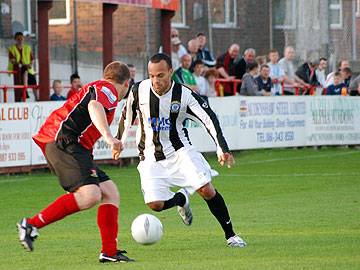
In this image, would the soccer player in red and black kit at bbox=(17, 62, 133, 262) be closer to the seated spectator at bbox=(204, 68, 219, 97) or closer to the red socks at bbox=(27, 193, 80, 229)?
the red socks at bbox=(27, 193, 80, 229)

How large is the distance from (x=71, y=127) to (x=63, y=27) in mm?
25019

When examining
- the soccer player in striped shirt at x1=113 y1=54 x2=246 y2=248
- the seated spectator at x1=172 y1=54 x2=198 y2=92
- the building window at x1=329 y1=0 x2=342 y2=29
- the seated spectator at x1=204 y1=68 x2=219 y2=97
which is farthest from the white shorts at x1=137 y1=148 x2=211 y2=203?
the building window at x1=329 y1=0 x2=342 y2=29

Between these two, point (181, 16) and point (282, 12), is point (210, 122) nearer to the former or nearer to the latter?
point (181, 16)

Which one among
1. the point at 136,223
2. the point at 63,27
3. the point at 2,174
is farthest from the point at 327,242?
the point at 63,27

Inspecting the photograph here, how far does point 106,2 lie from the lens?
959 inches

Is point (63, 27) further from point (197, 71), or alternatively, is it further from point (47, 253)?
point (47, 253)

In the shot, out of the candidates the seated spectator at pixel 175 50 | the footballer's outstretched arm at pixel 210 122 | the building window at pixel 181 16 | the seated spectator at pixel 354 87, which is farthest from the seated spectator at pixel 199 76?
the footballer's outstretched arm at pixel 210 122

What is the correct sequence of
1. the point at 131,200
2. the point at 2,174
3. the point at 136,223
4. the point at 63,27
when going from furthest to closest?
the point at 63,27
the point at 2,174
the point at 131,200
the point at 136,223

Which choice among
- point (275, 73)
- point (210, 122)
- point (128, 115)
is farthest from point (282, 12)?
point (210, 122)

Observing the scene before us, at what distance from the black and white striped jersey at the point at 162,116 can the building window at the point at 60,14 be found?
23.7m

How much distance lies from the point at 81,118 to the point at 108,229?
0.99 metres

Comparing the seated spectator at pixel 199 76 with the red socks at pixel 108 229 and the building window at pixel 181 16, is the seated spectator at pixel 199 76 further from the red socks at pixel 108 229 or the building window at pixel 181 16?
the red socks at pixel 108 229

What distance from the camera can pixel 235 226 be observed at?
13.5 m

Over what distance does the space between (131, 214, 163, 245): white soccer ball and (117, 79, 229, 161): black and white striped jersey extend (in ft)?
3.09
